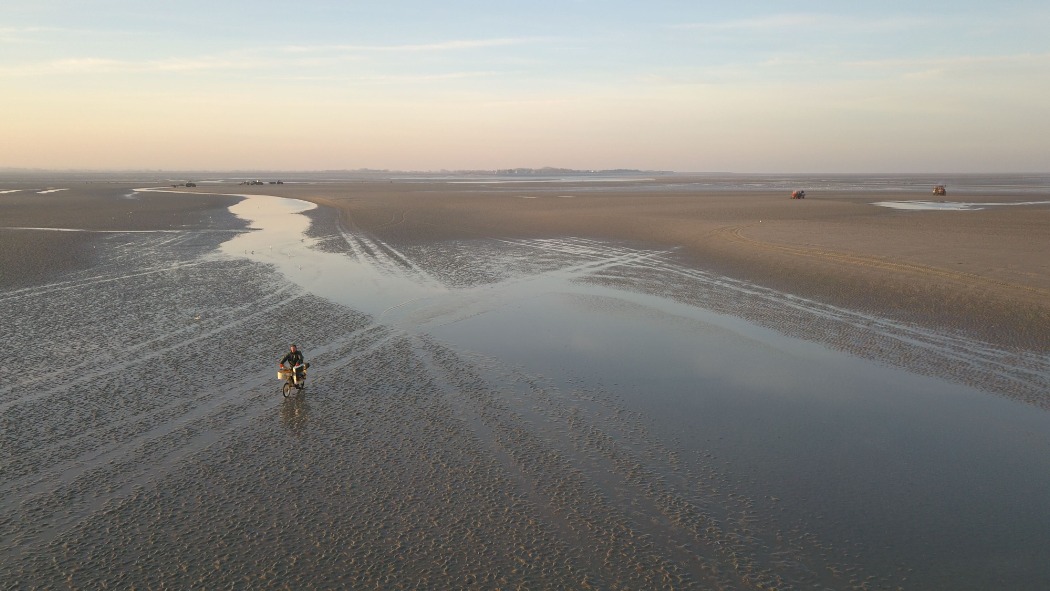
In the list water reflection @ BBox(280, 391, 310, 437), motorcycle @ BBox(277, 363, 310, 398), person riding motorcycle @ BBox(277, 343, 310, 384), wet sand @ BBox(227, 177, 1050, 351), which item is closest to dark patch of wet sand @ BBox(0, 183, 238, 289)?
wet sand @ BBox(227, 177, 1050, 351)

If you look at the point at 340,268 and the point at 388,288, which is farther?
the point at 340,268

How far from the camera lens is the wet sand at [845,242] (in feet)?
77.7

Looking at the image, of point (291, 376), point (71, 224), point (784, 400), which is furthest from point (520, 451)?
point (71, 224)

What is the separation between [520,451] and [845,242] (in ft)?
109

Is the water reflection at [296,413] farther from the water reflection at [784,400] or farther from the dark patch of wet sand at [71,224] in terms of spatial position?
the dark patch of wet sand at [71,224]

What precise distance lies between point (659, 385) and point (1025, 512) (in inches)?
298

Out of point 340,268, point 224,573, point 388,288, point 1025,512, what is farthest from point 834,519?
point 340,268

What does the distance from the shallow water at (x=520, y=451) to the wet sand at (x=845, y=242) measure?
134 inches

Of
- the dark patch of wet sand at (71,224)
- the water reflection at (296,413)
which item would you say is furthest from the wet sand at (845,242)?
the water reflection at (296,413)

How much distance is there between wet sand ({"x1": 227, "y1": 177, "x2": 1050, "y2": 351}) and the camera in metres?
23.7

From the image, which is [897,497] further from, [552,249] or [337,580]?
[552,249]

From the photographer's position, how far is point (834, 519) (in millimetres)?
10125

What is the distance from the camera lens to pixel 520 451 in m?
12.4

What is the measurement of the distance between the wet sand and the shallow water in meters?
3.40
